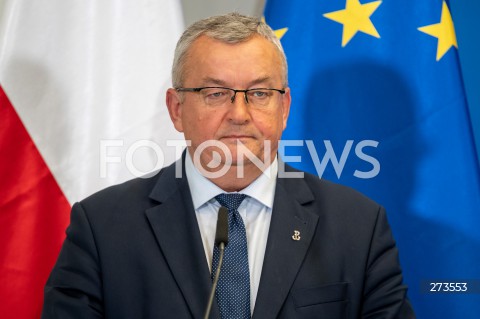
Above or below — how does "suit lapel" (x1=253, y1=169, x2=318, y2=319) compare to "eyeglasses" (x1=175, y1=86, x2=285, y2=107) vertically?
below

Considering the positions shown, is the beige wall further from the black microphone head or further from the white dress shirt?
the black microphone head

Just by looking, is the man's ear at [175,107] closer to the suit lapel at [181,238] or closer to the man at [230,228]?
→ the man at [230,228]

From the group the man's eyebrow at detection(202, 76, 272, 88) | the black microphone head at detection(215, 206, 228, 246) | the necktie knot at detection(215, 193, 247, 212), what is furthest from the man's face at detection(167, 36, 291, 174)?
the black microphone head at detection(215, 206, 228, 246)

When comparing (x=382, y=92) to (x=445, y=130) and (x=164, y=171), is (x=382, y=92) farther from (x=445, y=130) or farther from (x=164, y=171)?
(x=164, y=171)

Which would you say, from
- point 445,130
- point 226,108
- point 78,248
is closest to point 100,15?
point 226,108

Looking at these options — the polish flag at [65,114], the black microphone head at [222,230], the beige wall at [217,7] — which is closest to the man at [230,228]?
the black microphone head at [222,230]

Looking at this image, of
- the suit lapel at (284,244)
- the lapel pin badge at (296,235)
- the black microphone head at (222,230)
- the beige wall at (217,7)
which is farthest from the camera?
the beige wall at (217,7)

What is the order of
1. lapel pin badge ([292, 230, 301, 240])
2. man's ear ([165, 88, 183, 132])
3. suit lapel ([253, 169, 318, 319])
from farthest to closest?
man's ear ([165, 88, 183, 132]) → lapel pin badge ([292, 230, 301, 240]) → suit lapel ([253, 169, 318, 319])

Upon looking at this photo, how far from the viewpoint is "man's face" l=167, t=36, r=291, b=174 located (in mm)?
1852

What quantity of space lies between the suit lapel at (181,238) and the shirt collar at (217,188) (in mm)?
26

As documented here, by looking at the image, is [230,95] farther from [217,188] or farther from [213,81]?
[217,188]

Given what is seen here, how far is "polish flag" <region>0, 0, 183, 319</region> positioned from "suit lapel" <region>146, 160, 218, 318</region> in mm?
550

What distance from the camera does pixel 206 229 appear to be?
1872 millimetres

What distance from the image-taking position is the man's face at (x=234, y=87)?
6.07 ft
